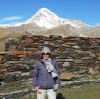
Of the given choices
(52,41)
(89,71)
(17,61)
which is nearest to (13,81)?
(17,61)

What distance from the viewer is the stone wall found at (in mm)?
13234

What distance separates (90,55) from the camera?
1556 centimetres

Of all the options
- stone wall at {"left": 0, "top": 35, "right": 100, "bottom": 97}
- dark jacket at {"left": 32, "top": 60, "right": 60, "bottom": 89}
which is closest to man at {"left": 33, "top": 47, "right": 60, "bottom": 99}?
dark jacket at {"left": 32, "top": 60, "right": 60, "bottom": 89}

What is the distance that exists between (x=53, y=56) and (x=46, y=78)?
5.58 meters

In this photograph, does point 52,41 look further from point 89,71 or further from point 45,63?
point 45,63

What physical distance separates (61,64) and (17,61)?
224 cm

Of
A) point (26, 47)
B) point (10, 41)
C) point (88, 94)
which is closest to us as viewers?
point (88, 94)

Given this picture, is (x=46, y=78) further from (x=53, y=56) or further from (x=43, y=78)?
(x=53, y=56)

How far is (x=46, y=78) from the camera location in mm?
8930

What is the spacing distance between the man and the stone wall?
167 inches

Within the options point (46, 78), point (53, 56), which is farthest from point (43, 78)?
point (53, 56)

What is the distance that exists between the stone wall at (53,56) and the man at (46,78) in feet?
13.9

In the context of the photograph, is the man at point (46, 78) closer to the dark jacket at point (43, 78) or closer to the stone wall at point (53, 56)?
the dark jacket at point (43, 78)

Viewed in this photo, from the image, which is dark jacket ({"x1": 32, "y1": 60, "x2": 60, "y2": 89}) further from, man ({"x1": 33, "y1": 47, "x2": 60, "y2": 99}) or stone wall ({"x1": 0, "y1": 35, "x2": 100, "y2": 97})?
stone wall ({"x1": 0, "y1": 35, "x2": 100, "y2": 97})
